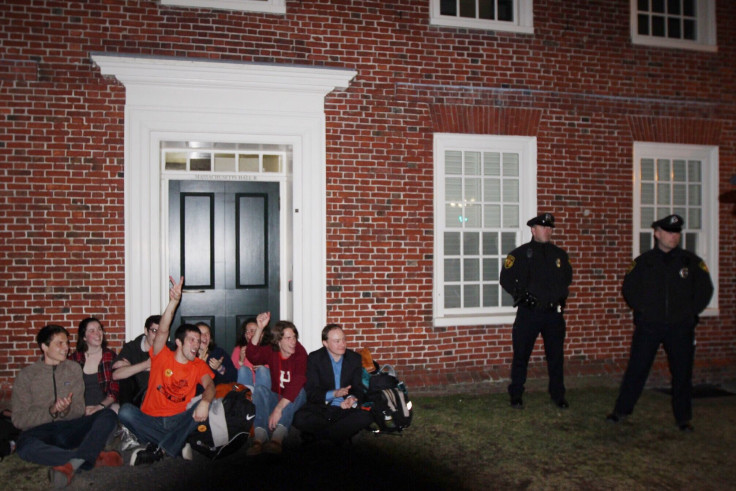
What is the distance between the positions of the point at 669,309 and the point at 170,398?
193 inches

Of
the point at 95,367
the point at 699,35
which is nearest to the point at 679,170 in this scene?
the point at 699,35

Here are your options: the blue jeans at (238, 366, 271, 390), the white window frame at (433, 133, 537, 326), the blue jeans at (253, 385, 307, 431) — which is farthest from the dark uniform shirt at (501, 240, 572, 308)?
the blue jeans at (238, 366, 271, 390)

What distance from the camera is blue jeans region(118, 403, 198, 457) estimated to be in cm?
479

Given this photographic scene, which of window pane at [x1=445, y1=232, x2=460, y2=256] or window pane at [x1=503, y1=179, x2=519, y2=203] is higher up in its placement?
window pane at [x1=503, y1=179, x2=519, y2=203]

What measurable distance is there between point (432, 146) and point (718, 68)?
15.3ft

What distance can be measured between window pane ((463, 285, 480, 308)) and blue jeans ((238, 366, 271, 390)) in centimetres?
308

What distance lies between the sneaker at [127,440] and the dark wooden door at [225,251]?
2046 mm

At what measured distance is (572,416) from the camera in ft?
20.0

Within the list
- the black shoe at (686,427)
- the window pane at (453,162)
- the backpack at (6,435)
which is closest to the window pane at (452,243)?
the window pane at (453,162)

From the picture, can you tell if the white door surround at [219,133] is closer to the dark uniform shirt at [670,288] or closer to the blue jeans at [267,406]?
the blue jeans at [267,406]

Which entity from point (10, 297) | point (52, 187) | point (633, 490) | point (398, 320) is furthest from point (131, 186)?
point (633, 490)

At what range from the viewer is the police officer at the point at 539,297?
20.5 ft

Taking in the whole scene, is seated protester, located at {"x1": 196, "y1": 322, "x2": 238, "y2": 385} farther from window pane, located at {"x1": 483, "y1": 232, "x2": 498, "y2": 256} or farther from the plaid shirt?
window pane, located at {"x1": 483, "y1": 232, "x2": 498, "y2": 256}

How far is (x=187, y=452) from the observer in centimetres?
482
